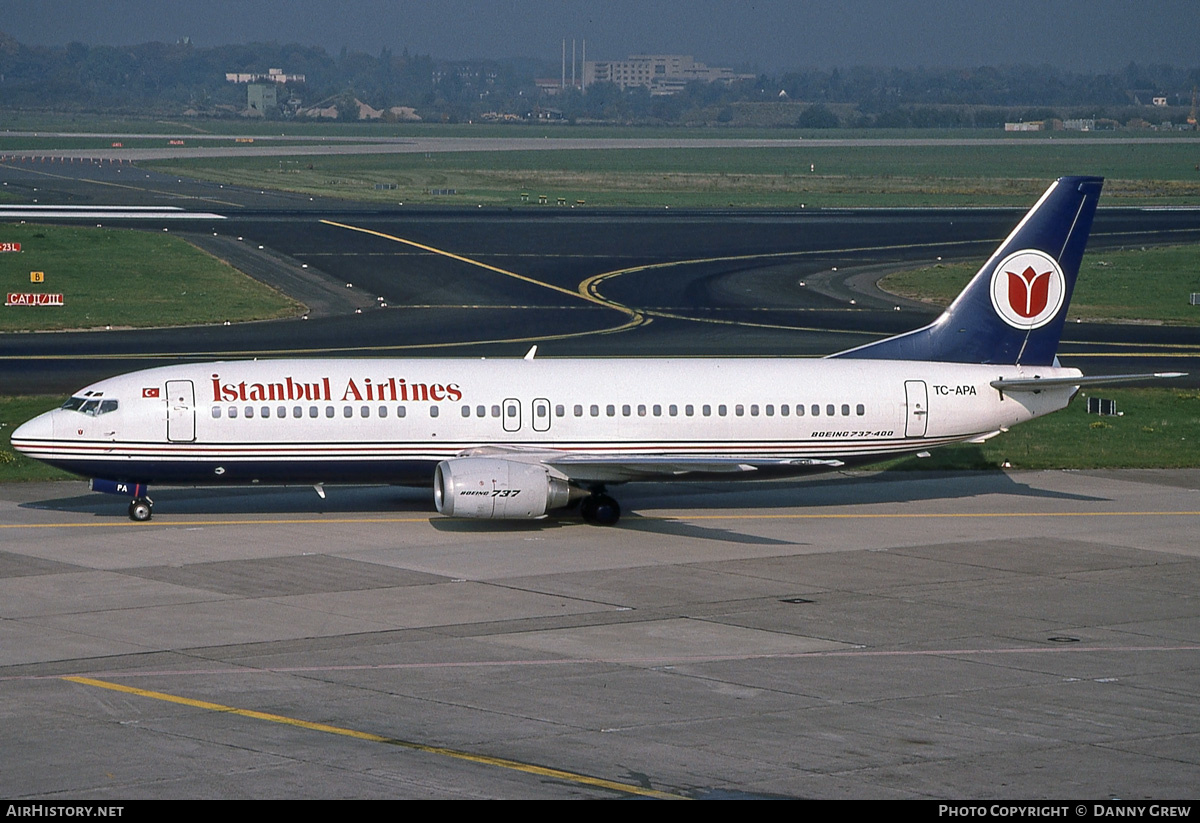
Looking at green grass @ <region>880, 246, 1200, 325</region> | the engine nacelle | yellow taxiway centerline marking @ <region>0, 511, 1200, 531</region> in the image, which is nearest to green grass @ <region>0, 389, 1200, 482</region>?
yellow taxiway centerline marking @ <region>0, 511, 1200, 531</region>

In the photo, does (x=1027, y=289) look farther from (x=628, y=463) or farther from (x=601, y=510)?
(x=601, y=510)

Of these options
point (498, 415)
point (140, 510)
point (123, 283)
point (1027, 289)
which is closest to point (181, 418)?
point (140, 510)

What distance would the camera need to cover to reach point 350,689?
26.9 metres

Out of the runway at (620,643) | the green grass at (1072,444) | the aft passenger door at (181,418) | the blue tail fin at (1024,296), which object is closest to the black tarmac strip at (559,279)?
the green grass at (1072,444)

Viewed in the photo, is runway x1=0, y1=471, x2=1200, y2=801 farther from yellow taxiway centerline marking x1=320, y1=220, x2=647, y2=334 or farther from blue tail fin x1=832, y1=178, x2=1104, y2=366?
yellow taxiway centerline marking x1=320, y1=220, x2=647, y2=334

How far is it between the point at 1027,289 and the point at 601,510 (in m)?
13.2

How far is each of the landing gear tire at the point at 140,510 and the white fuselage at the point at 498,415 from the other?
0.70 metres

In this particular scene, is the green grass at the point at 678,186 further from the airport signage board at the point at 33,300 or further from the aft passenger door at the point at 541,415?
the aft passenger door at the point at 541,415

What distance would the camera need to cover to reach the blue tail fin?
4384 cm

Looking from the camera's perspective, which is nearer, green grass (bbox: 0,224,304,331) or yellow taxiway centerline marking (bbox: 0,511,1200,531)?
yellow taxiway centerline marking (bbox: 0,511,1200,531)

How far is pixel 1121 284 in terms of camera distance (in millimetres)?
93438

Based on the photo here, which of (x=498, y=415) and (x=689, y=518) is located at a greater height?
(x=498, y=415)

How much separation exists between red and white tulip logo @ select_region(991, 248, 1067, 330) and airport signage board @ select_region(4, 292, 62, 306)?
178 feet

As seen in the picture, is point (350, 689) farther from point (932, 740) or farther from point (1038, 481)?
point (1038, 481)
